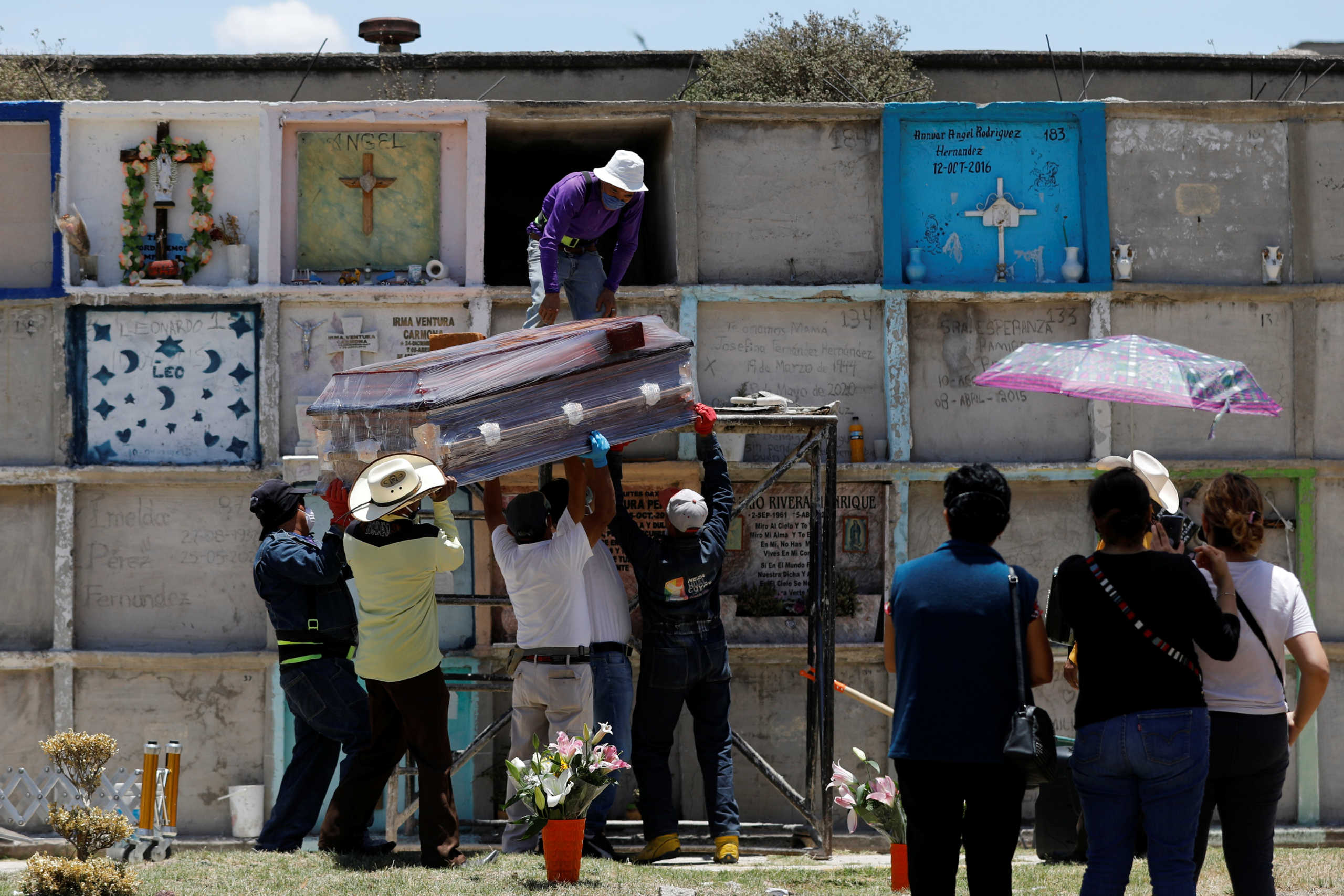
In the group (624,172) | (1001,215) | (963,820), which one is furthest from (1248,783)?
(1001,215)

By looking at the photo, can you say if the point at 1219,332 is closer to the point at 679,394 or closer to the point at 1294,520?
the point at 1294,520

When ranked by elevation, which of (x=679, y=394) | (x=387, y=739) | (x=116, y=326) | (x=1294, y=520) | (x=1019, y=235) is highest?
(x=1019, y=235)

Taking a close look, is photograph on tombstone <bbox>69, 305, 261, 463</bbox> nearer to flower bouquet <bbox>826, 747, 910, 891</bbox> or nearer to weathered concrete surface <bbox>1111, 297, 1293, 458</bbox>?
flower bouquet <bbox>826, 747, 910, 891</bbox>

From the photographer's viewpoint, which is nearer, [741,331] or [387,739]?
[387,739]

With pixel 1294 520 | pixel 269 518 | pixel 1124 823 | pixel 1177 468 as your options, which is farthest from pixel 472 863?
pixel 1294 520

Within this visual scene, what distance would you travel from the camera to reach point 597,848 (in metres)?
7.63

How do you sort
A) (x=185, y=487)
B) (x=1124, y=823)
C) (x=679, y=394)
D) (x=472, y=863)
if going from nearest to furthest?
1. (x=1124, y=823)
2. (x=472, y=863)
3. (x=679, y=394)
4. (x=185, y=487)

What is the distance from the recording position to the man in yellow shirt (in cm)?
714

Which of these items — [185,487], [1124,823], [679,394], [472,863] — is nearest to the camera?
[1124,823]

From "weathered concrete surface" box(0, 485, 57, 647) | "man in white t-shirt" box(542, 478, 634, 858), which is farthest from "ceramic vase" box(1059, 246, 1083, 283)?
"weathered concrete surface" box(0, 485, 57, 647)

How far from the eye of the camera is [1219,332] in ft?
31.6

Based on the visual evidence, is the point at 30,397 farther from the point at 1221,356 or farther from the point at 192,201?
the point at 1221,356

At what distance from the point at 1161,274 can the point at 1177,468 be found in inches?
53.3

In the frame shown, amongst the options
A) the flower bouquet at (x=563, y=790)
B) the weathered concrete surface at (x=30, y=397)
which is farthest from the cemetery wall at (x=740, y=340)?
the flower bouquet at (x=563, y=790)
